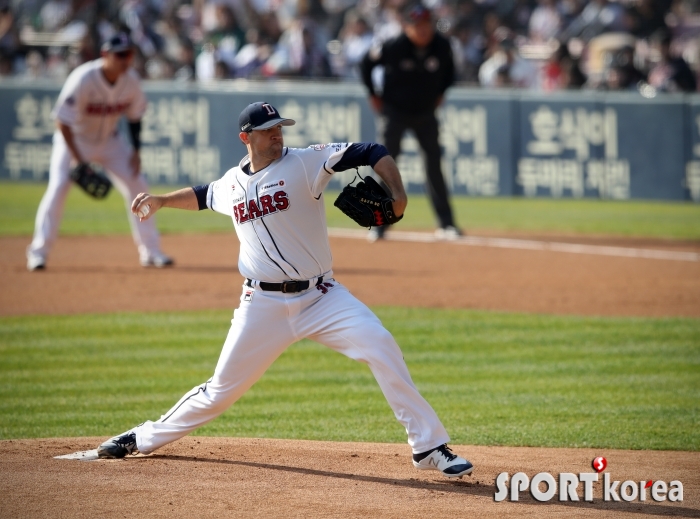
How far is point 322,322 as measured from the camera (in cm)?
517

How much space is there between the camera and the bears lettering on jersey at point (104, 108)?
10.8 meters

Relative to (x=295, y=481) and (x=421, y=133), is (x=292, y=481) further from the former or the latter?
(x=421, y=133)

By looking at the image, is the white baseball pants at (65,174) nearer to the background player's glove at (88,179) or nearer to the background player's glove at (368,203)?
the background player's glove at (88,179)

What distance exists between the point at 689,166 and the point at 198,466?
44.5ft

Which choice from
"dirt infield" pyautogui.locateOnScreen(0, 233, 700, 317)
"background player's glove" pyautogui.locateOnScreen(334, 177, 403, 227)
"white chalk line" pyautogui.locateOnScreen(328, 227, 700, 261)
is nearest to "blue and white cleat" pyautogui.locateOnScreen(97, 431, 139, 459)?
"background player's glove" pyautogui.locateOnScreen(334, 177, 403, 227)

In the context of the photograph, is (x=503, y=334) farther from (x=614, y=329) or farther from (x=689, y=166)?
(x=689, y=166)

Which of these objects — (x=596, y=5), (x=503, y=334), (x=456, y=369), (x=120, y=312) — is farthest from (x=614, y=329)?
(x=596, y=5)

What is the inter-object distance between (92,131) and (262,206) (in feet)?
20.7

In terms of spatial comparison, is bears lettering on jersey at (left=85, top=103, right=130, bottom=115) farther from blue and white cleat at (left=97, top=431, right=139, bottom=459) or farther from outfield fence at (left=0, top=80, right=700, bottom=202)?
outfield fence at (left=0, top=80, right=700, bottom=202)

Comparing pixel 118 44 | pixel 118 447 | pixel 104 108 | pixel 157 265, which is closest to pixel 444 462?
pixel 118 447

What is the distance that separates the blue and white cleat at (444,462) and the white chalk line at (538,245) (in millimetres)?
8043

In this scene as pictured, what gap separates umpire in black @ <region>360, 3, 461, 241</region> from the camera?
13.1 meters

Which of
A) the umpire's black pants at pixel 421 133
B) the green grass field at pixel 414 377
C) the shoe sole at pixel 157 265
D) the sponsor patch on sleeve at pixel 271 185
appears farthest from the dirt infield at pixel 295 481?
the umpire's black pants at pixel 421 133

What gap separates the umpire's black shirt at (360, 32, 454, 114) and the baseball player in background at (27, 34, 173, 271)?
3392 mm
